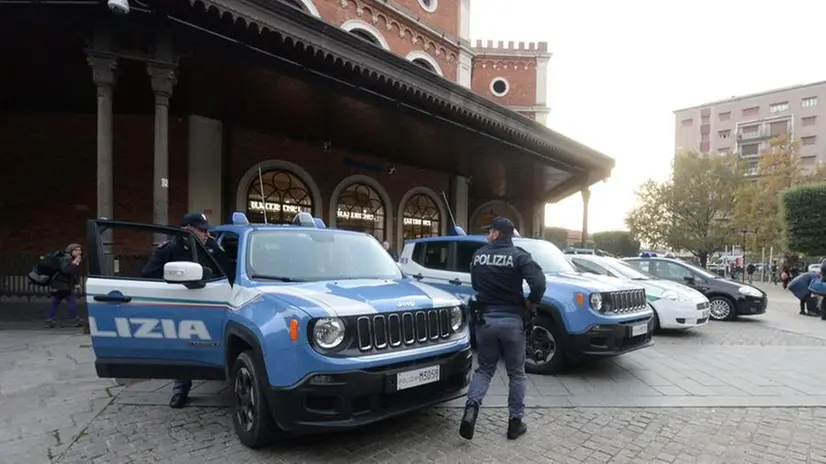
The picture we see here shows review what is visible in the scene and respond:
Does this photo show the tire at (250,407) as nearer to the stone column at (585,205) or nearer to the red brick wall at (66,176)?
the red brick wall at (66,176)

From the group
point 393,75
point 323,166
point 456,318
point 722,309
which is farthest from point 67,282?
point 722,309

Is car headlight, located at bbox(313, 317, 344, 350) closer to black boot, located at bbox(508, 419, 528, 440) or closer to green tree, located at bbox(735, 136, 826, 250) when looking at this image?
black boot, located at bbox(508, 419, 528, 440)

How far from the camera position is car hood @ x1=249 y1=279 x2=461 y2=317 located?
10.9ft

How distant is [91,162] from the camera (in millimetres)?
11875

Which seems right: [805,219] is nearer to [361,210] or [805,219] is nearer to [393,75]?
[361,210]

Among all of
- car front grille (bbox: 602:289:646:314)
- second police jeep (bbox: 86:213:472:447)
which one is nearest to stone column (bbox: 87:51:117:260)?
second police jeep (bbox: 86:213:472:447)

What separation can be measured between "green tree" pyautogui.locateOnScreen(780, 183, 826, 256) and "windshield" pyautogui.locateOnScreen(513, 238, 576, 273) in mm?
22158

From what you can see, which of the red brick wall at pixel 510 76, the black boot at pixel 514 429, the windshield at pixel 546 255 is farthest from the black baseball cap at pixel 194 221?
the red brick wall at pixel 510 76

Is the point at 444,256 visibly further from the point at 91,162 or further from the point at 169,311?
the point at 91,162

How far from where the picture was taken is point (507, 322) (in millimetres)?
3924

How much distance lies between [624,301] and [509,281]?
2555 millimetres

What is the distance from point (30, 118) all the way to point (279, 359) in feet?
42.0

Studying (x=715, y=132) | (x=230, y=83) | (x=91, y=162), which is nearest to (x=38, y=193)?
(x=91, y=162)

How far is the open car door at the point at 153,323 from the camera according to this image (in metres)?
3.91
